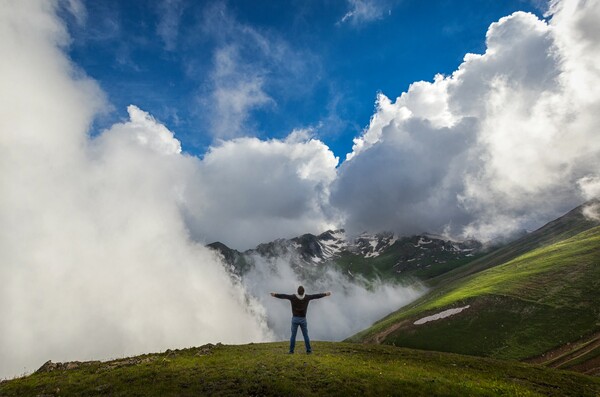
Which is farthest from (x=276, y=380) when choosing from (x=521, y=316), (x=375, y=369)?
(x=521, y=316)

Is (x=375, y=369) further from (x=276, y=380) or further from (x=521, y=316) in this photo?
(x=521, y=316)

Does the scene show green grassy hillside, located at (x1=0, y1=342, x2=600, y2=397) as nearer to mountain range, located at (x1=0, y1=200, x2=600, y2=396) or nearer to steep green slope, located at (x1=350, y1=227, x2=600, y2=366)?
mountain range, located at (x1=0, y1=200, x2=600, y2=396)

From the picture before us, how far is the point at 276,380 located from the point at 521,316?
82811 mm

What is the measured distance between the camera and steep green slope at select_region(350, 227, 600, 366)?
73.5m

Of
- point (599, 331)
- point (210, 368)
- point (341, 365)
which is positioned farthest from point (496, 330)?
point (210, 368)

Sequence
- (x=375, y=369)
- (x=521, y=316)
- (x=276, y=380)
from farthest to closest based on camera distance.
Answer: (x=521, y=316) < (x=375, y=369) < (x=276, y=380)

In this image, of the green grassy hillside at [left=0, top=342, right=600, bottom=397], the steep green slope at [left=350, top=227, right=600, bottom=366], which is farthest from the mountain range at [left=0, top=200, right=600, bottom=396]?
the steep green slope at [left=350, top=227, right=600, bottom=366]

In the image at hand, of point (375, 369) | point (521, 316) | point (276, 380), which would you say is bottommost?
point (521, 316)

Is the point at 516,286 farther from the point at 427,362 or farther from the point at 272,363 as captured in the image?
the point at 272,363

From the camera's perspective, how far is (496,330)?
267 feet

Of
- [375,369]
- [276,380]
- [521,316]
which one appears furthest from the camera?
[521,316]

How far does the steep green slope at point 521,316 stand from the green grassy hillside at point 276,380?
44.7 m

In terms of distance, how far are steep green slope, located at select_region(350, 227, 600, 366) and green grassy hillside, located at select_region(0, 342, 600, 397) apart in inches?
1759

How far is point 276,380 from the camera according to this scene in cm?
2436
